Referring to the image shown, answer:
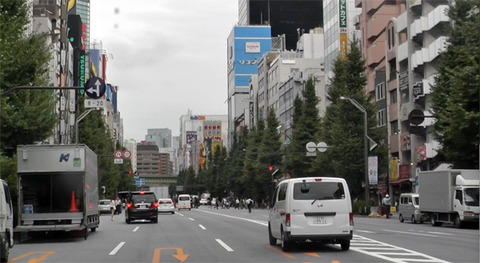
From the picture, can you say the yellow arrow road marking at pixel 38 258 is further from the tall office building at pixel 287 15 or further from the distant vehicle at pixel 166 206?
the tall office building at pixel 287 15

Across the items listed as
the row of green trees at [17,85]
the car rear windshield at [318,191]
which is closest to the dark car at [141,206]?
the row of green trees at [17,85]

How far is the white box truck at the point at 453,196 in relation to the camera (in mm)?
35500

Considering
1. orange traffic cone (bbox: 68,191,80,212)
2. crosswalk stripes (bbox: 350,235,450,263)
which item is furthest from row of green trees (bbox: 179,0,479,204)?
orange traffic cone (bbox: 68,191,80,212)

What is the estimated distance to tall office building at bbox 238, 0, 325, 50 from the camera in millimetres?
156875

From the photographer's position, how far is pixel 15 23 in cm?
2781

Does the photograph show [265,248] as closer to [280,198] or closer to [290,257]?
[280,198]

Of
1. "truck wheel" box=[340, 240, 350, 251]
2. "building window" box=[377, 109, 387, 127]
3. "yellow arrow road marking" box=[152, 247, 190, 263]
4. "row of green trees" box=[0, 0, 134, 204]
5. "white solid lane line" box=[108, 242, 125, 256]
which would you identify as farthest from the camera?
"building window" box=[377, 109, 387, 127]

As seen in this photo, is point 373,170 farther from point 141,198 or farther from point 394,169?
point 141,198

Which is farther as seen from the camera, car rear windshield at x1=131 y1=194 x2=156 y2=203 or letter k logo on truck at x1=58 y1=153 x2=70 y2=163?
car rear windshield at x1=131 y1=194 x2=156 y2=203

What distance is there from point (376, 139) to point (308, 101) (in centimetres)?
1415

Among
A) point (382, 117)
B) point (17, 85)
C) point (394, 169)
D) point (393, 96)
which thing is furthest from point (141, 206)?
point (382, 117)

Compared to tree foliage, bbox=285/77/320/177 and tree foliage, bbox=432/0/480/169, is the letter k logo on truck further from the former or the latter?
tree foliage, bbox=285/77/320/177

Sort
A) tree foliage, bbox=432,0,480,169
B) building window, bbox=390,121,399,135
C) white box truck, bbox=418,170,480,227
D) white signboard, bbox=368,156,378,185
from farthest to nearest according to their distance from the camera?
building window, bbox=390,121,399,135 < white signboard, bbox=368,156,378,185 < tree foliage, bbox=432,0,480,169 < white box truck, bbox=418,170,480,227

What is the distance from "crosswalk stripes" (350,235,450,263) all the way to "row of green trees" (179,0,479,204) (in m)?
15.9
